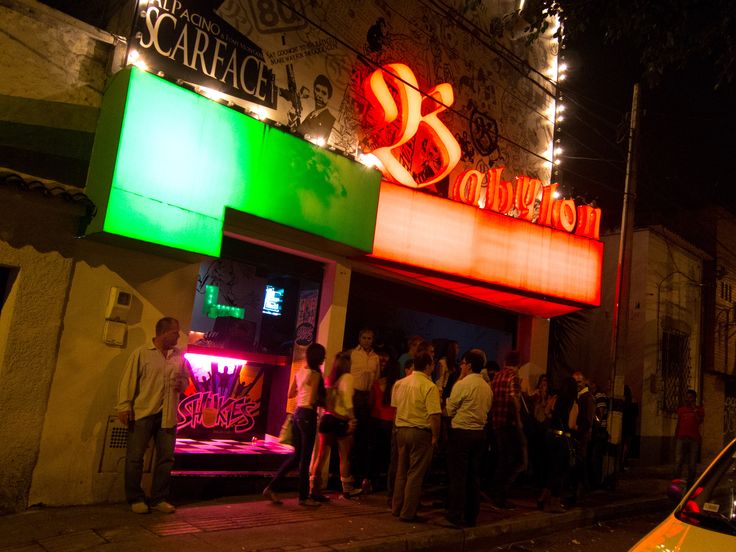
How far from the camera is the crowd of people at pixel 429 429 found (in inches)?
280

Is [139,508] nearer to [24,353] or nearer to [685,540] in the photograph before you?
[24,353]

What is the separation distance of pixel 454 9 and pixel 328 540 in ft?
33.3

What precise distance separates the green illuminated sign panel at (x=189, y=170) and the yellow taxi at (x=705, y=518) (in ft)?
17.2

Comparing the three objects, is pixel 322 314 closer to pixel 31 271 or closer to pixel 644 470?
pixel 31 271

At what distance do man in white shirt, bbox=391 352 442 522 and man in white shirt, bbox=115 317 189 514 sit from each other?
2623 mm

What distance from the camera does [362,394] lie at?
9.05m

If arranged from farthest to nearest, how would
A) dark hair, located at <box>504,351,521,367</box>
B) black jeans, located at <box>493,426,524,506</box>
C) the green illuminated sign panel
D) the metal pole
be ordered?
the metal pole
dark hair, located at <box>504,351,521,367</box>
black jeans, located at <box>493,426,524,506</box>
the green illuminated sign panel

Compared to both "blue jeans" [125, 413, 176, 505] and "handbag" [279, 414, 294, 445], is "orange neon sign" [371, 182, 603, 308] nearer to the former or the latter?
"handbag" [279, 414, 294, 445]

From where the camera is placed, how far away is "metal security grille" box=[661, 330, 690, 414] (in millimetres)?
17125

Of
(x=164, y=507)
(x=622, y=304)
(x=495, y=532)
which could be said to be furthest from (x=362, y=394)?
(x=622, y=304)

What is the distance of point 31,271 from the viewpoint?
246 inches

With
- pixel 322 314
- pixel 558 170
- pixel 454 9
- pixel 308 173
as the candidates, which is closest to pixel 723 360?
pixel 558 170

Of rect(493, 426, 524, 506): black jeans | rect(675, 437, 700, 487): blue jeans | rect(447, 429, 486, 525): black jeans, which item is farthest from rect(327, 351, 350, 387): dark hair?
rect(675, 437, 700, 487): blue jeans

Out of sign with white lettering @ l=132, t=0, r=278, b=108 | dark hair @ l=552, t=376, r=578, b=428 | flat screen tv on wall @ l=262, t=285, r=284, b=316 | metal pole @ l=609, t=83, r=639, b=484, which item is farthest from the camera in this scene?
metal pole @ l=609, t=83, r=639, b=484
